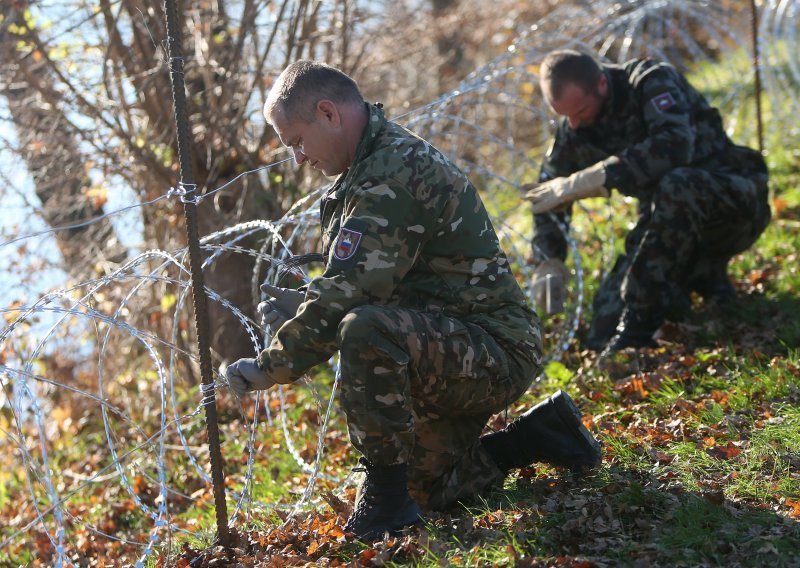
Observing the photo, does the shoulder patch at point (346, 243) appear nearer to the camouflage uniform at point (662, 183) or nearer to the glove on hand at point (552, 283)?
the camouflage uniform at point (662, 183)

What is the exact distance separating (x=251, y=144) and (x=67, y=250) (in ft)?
5.64

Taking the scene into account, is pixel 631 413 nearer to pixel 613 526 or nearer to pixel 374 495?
pixel 613 526

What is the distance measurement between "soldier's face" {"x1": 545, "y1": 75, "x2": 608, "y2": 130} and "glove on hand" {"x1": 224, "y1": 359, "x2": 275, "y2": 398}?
2.57 metres

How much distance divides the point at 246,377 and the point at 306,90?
3.25 ft

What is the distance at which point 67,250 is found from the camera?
705 centimetres

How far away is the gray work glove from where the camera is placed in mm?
3344

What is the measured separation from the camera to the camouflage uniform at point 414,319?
10.0ft

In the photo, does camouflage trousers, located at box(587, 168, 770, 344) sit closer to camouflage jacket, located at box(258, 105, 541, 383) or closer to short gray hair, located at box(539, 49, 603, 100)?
short gray hair, located at box(539, 49, 603, 100)

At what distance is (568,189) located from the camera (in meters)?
5.00

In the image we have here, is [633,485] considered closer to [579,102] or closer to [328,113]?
[328,113]

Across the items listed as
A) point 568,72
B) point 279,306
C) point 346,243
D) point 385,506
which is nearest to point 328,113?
point 346,243

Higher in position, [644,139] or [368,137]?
[368,137]

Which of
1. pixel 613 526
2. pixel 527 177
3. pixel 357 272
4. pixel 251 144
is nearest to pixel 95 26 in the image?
pixel 251 144

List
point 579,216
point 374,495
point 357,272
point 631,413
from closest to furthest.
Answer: point 357,272 < point 374,495 < point 631,413 < point 579,216
